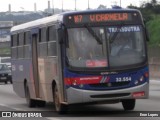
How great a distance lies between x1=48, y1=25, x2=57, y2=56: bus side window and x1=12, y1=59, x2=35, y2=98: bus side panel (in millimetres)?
2959

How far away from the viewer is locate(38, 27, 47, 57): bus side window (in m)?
20.3

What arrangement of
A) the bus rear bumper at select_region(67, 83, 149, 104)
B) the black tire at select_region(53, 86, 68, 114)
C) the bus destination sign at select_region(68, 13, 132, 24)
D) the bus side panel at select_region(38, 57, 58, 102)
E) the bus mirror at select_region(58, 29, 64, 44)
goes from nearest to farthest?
the bus rear bumper at select_region(67, 83, 149, 104), the bus mirror at select_region(58, 29, 64, 44), the bus destination sign at select_region(68, 13, 132, 24), the black tire at select_region(53, 86, 68, 114), the bus side panel at select_region(38, 57, 58, 102)

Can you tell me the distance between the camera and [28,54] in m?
22.7

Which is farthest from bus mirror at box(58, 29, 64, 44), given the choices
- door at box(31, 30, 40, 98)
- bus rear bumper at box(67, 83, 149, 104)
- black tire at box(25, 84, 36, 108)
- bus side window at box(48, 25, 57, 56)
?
black tire at box(25, 84, 36, 108)

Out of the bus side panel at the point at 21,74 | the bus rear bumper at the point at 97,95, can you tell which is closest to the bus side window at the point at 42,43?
the bus side panel at the point at 21,74

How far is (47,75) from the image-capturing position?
20172 millimetres

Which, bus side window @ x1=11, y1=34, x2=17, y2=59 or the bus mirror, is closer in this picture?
the bus mirror

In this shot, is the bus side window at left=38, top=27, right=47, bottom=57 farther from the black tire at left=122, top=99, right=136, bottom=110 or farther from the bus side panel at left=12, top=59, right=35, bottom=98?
the black tire at left=122, top=99, right=136, bottom=110

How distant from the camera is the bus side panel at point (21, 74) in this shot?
22828mm

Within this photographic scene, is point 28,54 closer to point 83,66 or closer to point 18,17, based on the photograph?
point 83,66

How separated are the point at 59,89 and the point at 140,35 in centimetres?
262

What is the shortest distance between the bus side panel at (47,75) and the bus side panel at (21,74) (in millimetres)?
1384

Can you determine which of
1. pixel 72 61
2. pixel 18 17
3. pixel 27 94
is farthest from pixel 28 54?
pixel 18 17

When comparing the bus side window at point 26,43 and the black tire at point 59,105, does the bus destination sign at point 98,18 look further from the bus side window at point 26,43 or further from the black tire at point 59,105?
the bus side window at point 26,43
